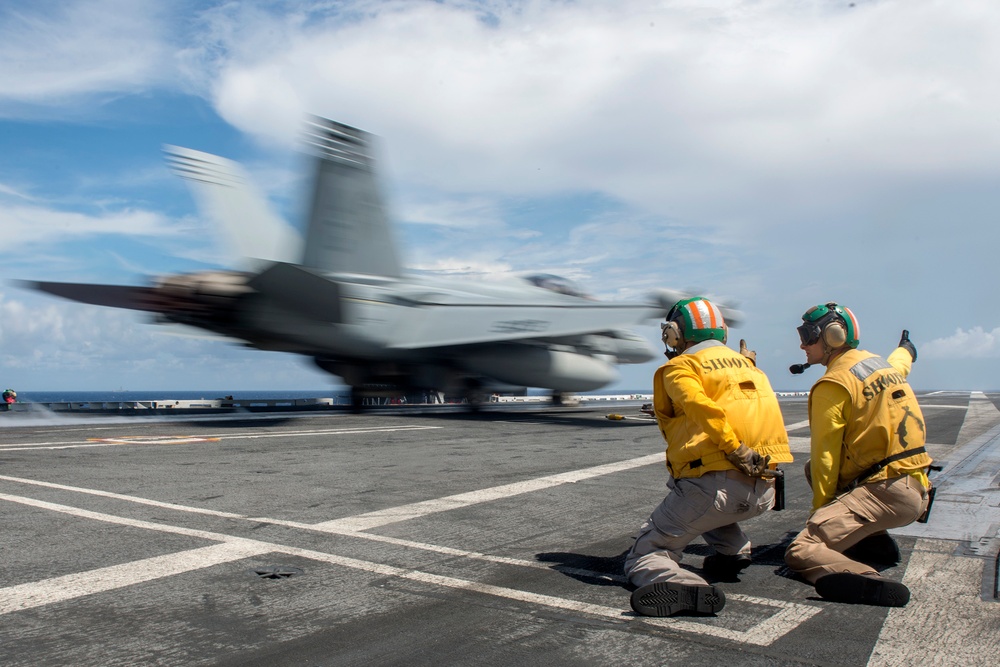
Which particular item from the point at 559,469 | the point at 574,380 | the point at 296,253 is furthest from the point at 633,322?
the point at 559,469

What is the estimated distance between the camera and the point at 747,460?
4.44 meters

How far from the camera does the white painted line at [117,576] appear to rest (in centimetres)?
434

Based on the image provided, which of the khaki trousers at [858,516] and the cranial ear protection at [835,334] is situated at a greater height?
the cranial ear protection at [835,334]

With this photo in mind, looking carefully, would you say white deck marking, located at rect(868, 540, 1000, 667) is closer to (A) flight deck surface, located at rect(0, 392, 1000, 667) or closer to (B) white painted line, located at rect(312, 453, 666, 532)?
(A) flight deck surface, located at rect(0, 392, 1000, 667)

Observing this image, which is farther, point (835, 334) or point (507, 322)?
point (507, 322)

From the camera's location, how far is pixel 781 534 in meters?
6.52

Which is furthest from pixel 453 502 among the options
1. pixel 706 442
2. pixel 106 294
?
pixel 106 294

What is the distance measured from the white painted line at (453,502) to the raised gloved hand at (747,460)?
323 cm

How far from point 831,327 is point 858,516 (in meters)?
1.20

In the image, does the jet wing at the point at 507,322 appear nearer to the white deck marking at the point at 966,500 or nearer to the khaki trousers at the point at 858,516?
the white deck marking at the point at 966,500

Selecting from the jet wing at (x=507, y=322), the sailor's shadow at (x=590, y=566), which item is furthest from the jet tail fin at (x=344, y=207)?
the sailor's shadow at (x=590, y=566)

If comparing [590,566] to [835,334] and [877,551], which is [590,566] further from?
[835,334]

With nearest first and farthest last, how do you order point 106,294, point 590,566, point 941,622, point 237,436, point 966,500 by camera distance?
point 941,622
point 590,566
point 966,500
point 237,436
point 106,294

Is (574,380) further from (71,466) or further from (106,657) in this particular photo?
(106,657)
